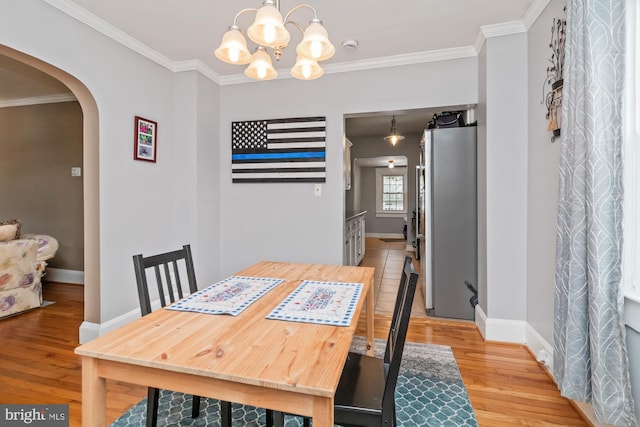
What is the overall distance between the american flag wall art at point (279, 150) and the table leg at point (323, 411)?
265 cm

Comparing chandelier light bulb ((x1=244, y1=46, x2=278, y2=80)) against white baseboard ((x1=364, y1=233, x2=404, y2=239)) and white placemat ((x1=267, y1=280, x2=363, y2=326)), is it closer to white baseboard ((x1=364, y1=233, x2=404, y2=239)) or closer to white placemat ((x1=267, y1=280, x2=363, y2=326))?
white placemat ((x1=267, y1=280, x2=363, y2=326))

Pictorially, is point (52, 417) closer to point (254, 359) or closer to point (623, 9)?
point (254, 359)

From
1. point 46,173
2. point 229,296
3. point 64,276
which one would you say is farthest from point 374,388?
point 46,173

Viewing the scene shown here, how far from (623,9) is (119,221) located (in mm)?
3362

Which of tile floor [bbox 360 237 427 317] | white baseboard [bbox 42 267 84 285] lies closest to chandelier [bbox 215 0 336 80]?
tile floor [bbox 360 237 427 317]

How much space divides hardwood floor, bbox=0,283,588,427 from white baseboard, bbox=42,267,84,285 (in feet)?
4.14

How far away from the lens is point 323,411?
32.6 inches

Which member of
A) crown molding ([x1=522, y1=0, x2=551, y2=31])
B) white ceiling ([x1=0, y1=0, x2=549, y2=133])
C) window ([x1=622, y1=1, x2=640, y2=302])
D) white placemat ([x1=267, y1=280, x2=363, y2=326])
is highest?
white ceiling ([x1=0, y1=0, x2=549, y2=133])

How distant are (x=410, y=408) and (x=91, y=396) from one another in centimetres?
155

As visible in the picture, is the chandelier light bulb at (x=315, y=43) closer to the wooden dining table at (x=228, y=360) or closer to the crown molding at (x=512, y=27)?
the wooden dining table at (x=228, y=360)

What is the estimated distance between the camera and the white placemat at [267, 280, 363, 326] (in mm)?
1254

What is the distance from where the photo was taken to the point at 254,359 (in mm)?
942

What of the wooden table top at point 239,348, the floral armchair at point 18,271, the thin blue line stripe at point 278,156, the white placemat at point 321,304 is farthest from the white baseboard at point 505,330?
the floral armchair at point 18,271

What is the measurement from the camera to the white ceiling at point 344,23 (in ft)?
7.47
